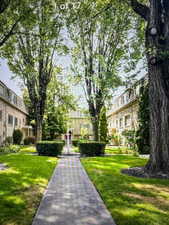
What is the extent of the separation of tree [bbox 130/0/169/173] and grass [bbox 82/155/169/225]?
1114 millimetres

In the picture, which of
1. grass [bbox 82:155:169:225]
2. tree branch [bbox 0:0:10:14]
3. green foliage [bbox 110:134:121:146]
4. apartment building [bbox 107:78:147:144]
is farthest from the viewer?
green foliage [bbox 110:134:121:146]

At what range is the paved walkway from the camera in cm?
385

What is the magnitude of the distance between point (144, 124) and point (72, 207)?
547 inches

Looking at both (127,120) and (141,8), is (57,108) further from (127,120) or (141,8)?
(141,8)

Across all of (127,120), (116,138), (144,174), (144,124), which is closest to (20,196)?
(144,174)

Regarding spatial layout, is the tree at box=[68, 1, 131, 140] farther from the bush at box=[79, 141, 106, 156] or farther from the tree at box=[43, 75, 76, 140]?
the tree at box=[43, 75, 76, 140]

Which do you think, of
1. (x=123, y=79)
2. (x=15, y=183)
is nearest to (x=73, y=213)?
(x=15, y=183)

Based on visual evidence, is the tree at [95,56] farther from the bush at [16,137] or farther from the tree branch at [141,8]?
the bush at [16,137]

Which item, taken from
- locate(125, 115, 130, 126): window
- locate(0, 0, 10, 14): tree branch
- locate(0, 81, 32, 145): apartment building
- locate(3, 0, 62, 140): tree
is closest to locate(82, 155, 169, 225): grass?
locate(0, 0, 10, 14): tree branch

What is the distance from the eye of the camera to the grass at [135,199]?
400 centimetres

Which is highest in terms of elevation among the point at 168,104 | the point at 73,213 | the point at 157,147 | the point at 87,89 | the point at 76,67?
the point at 76,67

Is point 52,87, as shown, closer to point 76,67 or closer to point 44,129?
point 44,129

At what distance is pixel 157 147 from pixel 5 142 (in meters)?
19.2

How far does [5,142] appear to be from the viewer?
2380 centimetres
